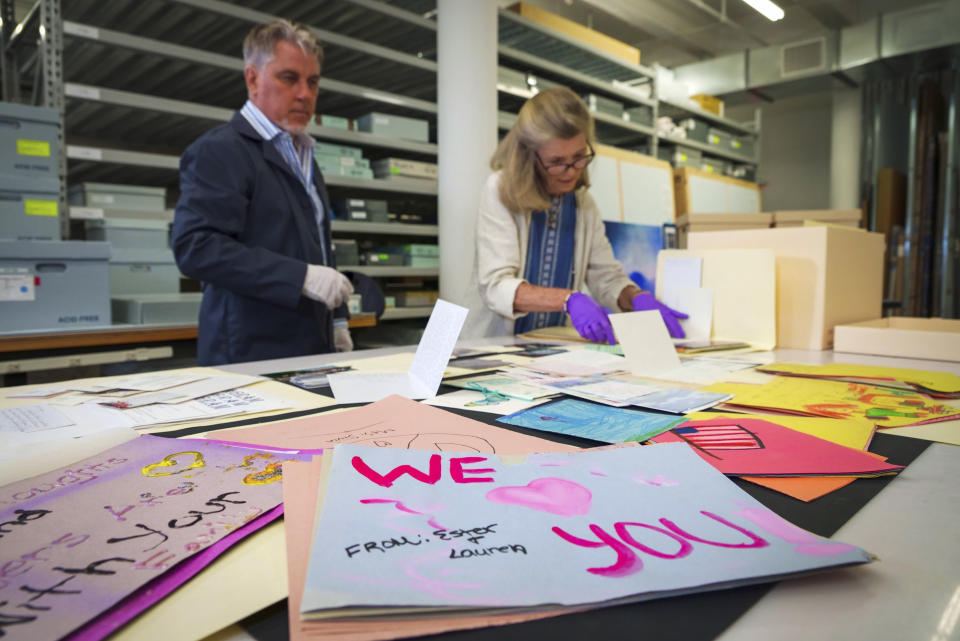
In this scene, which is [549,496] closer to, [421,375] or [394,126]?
[421,375]

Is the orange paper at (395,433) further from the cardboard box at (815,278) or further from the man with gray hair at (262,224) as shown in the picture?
the cardboard box at (815,278)

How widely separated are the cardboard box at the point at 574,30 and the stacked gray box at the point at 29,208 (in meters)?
2.52

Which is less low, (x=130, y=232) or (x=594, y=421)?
(x=130, y=232)

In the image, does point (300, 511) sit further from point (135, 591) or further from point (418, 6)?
point (418, 6)

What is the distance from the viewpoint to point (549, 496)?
383mm

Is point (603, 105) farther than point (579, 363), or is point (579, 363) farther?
point (603, 105)

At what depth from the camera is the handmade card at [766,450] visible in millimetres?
461

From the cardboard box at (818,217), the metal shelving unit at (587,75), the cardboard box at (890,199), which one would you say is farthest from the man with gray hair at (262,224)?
the cardboard box at (890,199)

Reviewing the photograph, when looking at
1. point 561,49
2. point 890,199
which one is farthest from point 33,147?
point 890,199

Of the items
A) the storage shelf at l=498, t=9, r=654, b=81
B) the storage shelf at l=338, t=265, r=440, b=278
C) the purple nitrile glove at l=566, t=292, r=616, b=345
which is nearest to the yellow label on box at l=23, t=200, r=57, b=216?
the storage shelf at l=338, t=265, r=440, b=278

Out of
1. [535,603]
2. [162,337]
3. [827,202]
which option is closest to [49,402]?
[535,603]

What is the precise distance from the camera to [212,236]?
1.34 metres

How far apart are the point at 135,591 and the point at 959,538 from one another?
496 mm

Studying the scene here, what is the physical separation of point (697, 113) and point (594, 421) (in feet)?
16.6
